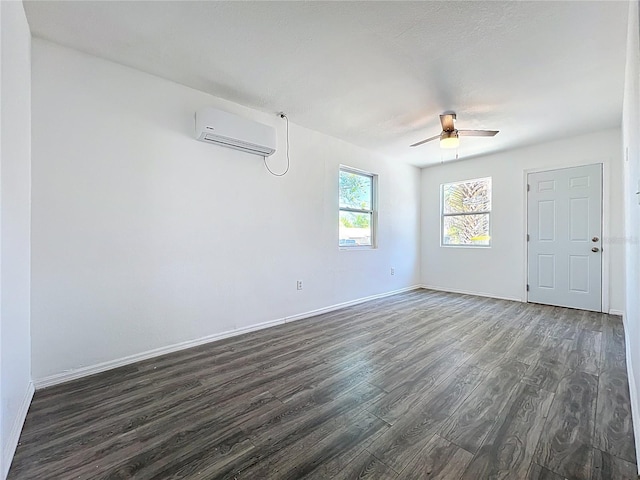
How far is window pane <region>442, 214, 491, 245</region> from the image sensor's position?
5.19 m

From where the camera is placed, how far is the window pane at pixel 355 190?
4.54 m

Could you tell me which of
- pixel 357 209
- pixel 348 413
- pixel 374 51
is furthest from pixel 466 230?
pixel 348 413

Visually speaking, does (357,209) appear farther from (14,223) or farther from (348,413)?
(14,223)

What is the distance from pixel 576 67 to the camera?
97.0 inches

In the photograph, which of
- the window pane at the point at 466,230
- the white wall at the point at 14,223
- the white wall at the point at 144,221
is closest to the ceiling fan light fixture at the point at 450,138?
the white wall at the point at 144,221

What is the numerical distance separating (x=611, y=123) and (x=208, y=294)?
5253 mm

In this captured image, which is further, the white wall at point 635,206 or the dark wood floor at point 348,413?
the white wall at point 635,206

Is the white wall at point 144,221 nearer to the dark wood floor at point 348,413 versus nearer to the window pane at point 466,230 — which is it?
the dark wood floor at point 348,413

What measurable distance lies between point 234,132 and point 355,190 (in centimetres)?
233

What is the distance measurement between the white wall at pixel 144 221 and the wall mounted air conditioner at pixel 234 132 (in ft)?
0.40

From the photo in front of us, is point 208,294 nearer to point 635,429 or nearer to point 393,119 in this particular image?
point 393,119

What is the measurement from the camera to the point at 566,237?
4297 mm

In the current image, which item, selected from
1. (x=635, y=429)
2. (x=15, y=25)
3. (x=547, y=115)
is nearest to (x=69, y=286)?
(x=15, y=25)

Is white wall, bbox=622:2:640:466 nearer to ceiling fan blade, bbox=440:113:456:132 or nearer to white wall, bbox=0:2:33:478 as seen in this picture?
ceiling fan blade, bbox=440:113:456:132
